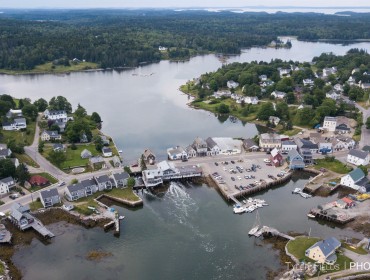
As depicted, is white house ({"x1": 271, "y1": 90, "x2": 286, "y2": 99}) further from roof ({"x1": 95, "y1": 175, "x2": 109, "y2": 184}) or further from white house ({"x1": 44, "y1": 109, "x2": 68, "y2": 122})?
roof ({"x1": 95, "y1": 175, "x2": 109, "y2": 184})

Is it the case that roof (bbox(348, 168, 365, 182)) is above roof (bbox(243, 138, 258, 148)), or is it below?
above

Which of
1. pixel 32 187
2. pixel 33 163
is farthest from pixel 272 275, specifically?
pixel 33 163

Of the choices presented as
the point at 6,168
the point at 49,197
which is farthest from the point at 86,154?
the point at 49,197

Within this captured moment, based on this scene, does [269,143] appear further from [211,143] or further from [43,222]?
[43,222]

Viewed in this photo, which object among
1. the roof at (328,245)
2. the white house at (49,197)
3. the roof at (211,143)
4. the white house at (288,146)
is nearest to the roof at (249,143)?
the white house at (288,146)

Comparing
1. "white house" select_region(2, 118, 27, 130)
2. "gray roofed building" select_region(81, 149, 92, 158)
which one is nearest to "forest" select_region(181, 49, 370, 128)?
"gray roofed building" select_region(81, 149, 92, 158)

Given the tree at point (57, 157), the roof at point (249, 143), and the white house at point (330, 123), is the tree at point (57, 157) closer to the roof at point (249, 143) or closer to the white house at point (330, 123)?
the roof at point (249, 143)
